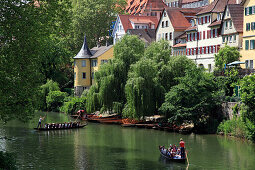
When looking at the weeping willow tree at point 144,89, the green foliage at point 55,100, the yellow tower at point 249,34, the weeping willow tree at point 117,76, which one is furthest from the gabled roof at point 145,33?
the weeping willow tree at point 144,89

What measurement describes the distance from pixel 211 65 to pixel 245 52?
10492 mm

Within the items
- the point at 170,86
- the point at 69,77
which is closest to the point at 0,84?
the point at 170,86

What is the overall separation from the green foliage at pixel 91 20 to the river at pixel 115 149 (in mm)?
52855

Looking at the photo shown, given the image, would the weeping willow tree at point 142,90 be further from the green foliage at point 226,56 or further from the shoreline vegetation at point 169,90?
the green foliage at point 226,56

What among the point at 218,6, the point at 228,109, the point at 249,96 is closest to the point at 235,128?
the point at 228,109

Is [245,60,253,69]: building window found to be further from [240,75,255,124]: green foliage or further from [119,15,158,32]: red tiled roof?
[119,15,158,32]: red tiled roof

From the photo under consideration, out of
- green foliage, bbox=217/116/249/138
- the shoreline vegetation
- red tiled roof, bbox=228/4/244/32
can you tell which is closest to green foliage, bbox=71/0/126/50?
the shoreline vegetation

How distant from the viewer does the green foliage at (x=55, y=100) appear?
84062 mm

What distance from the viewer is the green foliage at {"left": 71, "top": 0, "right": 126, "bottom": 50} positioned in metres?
108

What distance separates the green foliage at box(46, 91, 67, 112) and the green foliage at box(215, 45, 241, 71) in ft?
100

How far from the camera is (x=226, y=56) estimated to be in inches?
2512

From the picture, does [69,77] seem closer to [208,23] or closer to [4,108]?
[208,23]

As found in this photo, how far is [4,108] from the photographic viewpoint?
91.8 feet

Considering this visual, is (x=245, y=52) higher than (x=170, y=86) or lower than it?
higher
